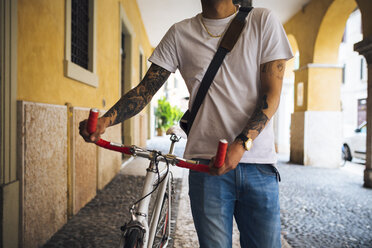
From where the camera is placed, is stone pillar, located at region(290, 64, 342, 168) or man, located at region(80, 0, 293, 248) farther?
stone pillar, located at region(290, 64, 342, 168)

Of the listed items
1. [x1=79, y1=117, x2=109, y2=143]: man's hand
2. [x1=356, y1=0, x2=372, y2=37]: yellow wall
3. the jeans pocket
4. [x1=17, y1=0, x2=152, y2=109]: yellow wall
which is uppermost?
[x1=356, y1=0, x2=372, y2=37]: yellow wall

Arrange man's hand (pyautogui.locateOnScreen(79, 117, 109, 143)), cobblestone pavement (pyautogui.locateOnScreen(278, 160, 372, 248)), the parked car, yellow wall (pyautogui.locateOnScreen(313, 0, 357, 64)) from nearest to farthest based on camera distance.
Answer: man's hand (pyautogui.locateOnScreen(79, 117, 109, 143))
cobblestone pavement (pyautogui.locateOnScreen(278, 160, 372, 248))
yellow wall (pyautogui.locateOnScreen(313, 0, 357, 64))
the parked car

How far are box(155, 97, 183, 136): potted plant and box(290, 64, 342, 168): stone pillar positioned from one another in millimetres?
10618

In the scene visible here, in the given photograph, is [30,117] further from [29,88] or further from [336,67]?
[336,67]

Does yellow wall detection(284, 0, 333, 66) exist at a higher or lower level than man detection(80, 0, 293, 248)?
higher

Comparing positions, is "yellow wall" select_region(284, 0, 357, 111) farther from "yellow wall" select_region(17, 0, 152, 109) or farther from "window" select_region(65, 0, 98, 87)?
"yellow wall" select_region(17, 0, 152, 109)

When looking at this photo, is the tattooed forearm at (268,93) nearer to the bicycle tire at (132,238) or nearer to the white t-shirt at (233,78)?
the white t-shirt at (233,78)

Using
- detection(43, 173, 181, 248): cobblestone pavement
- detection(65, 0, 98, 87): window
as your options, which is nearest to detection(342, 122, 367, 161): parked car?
detection(43, 173, 181, 248): cobblestone pavement

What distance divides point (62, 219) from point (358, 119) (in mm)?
25946

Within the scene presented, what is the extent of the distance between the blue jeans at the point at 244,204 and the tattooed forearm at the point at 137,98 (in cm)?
42

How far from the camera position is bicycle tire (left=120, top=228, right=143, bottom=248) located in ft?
4.02

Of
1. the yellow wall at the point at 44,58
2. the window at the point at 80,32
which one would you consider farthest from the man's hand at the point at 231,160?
the window at the point at 80,32

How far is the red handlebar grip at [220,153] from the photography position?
91cm

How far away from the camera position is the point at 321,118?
28.7 ft
